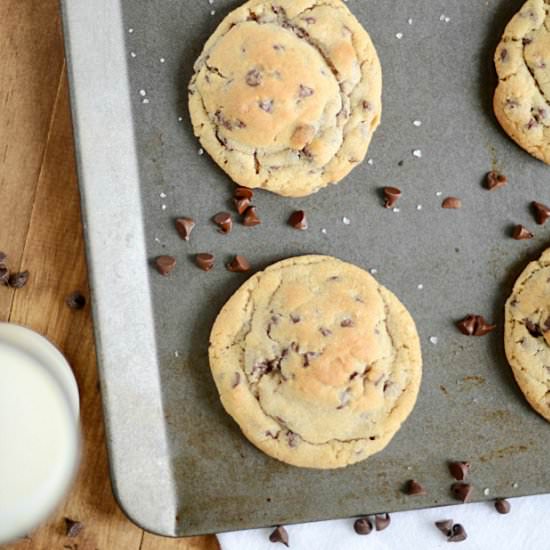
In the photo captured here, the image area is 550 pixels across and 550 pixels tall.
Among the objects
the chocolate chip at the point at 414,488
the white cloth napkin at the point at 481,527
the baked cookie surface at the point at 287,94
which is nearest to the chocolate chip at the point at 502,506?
the white cloth napkin at the point at 481,527

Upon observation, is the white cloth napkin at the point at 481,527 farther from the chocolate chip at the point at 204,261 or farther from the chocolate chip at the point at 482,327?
the chocolate chip at the point at 204,261

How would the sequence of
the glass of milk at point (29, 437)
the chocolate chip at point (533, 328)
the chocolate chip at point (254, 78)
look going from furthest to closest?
the chocolate chip at point (533, 328) → the chocolate chip at point (254, 78) → the glass of milk at point (29, 437)

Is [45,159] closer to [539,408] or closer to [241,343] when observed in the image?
[241,343]

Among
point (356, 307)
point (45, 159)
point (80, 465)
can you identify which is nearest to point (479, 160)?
point (356, 307)

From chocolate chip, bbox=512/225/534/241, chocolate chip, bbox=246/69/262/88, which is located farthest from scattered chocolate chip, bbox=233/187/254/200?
chocolate chip, bbox=512/225/534/241

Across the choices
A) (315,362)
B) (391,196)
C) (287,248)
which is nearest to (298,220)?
(287,248)

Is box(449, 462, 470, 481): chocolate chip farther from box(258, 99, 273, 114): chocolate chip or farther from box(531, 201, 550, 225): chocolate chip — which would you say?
box(258, 99, 273, 114): chocolate chip
